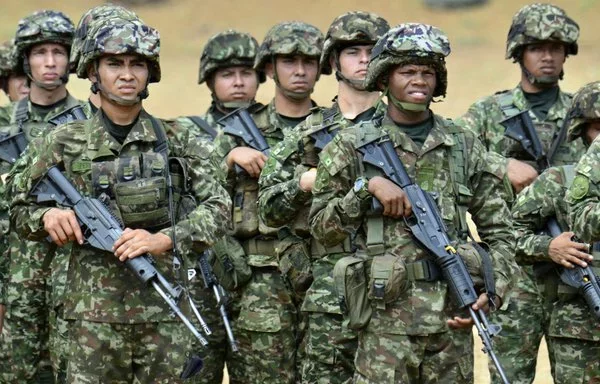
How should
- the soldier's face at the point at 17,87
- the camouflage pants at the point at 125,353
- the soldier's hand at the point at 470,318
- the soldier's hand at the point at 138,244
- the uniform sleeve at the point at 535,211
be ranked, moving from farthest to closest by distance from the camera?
the soldier's face at the point at 17,87 → the uniform sleeve at the point at 535,211 → the camouflage pants at the point at 125,353 → the soldier's hand at the point at 138,244 → the soldier's hand at the point at 470,318

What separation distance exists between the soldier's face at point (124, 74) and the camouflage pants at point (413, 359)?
5.52ft

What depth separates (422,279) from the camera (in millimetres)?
7766

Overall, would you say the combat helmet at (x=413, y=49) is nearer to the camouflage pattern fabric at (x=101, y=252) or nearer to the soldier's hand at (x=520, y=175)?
the camouflage pattern fabric at (x=101, y=252)

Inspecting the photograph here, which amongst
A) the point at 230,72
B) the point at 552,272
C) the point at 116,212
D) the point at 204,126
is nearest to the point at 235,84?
the point at 230,72

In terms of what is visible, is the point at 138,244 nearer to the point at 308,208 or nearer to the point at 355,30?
the point at 308,208

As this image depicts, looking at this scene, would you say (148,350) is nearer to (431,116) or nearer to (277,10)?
(431,116)

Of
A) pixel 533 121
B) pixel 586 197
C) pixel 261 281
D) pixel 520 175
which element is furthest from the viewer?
pixel 533 121

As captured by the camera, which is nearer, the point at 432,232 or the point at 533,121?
the point at 432,232

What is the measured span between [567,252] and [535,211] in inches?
17.1

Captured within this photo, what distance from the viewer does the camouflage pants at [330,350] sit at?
948 cm

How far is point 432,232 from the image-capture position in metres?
7.73

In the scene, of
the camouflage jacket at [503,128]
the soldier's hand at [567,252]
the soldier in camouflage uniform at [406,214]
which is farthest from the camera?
the camouflage jacket at [503,128]

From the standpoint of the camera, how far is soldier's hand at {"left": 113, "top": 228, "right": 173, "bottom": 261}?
25.8 feet

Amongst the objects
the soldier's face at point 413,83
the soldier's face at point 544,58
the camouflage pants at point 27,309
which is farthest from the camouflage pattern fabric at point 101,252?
the soldier's face at point 544,58
